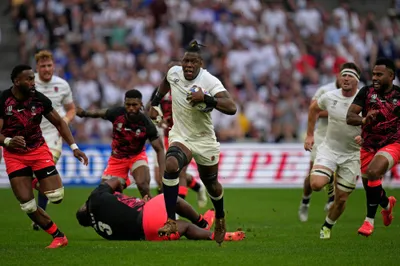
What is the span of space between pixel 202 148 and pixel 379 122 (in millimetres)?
2964

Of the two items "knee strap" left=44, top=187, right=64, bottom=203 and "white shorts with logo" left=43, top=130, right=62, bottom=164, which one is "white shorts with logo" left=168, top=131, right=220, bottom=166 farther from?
"white shorts with logo" left=43, top=130, right=62, bottom=164

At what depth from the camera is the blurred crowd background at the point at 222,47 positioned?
27281 millimetres

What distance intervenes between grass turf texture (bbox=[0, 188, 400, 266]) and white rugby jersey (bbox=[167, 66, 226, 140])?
5.30 feet

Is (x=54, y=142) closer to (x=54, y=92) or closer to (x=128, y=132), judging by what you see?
(x=54, y=92)

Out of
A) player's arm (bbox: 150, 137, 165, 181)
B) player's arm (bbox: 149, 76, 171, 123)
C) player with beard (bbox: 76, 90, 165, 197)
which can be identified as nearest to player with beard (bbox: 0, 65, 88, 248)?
player's arm (bbox: 149, 76, 171, 123)

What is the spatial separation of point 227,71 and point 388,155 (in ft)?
50.9

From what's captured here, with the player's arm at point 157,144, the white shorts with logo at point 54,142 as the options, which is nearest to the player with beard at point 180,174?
the player's arm at point 157,144

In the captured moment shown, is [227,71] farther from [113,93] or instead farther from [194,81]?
[194,81]

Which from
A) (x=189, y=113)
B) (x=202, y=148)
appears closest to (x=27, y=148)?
(x=189, y=113)

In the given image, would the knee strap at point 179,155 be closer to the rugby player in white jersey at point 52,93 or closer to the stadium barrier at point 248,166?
the rugby player in white jersey at point 52,93

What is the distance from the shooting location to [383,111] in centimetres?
1322

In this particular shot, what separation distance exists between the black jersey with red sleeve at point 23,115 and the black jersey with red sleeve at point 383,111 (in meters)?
4.79

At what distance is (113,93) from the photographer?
27.4 meters

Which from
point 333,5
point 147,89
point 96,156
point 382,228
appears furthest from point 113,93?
point 382,228
